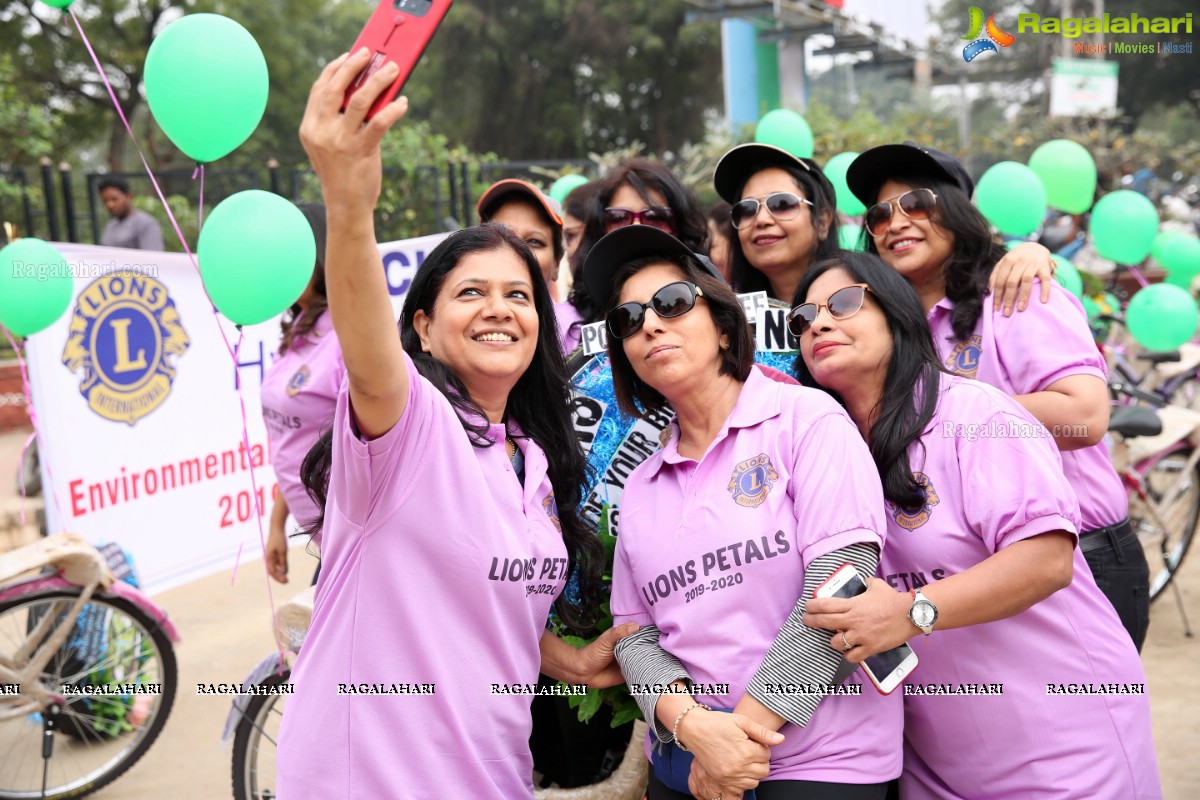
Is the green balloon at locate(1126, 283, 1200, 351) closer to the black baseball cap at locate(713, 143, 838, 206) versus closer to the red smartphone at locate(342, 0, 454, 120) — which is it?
the black baseball cap at locate(713, 143, 838, 206)

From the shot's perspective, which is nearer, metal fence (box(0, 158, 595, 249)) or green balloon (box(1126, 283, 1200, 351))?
green balloon (box(1126, 283, 1200, 351))

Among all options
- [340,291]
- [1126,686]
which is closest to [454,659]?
[340,291]

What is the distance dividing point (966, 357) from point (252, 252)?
2.03m

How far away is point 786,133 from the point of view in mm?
5008

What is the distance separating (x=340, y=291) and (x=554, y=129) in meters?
24.4

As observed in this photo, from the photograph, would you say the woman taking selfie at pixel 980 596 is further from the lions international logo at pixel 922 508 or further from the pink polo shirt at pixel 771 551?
the pink polo shirt at pixel 771 551

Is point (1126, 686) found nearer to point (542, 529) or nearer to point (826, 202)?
point (542, 529)

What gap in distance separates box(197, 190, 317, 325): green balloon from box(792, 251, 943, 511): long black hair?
1613 mm

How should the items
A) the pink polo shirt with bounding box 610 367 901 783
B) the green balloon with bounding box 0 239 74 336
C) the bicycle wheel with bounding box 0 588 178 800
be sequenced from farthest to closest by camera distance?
the bicycle wheel with bounding box 0 588 178 800 → the green balloon with bounding box 0 239 74 336 → the pink polo shirt with bounding box 610 367 901 783

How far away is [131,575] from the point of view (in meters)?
4.52

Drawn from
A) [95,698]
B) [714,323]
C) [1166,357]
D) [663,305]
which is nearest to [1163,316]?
[1166,357]

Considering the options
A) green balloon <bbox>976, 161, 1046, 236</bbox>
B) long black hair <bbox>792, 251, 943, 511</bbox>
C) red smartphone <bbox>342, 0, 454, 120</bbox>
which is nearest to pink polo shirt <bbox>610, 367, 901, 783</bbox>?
long black hair <bbox>792, 251, 943, 511</bbox>

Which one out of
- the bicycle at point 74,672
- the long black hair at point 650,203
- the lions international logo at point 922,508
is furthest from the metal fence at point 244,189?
the lions international logo at point 922,508

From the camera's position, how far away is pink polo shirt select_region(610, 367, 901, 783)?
1.81 m
